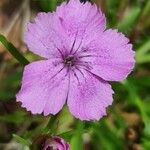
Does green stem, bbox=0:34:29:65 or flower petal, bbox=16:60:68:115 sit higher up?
green stem, bbox=0:34:29:65

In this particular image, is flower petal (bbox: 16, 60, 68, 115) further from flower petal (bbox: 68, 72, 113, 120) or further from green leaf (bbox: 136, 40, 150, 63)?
green leaf (bbox: 136, 40, 150, 63)

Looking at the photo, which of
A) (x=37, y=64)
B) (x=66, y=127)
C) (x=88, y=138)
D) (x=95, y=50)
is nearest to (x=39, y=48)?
(x=37, y=64)

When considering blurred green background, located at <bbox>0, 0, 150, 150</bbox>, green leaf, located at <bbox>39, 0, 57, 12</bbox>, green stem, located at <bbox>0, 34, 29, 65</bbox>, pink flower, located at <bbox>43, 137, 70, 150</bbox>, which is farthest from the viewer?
green leaf, located at <bbox>39, 0, 57, 12</bbox>

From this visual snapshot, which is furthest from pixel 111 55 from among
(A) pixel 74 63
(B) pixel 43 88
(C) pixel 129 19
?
(C) pixel 129 19

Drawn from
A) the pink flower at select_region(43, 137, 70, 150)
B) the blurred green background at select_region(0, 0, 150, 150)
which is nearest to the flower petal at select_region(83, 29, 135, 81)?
the pink flower at select_region(43, 137, 70, 150)

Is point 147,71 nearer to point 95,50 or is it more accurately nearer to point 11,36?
point 11,36

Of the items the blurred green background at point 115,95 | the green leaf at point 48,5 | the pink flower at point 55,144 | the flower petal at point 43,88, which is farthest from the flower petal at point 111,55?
the green leaf at point 48,5
